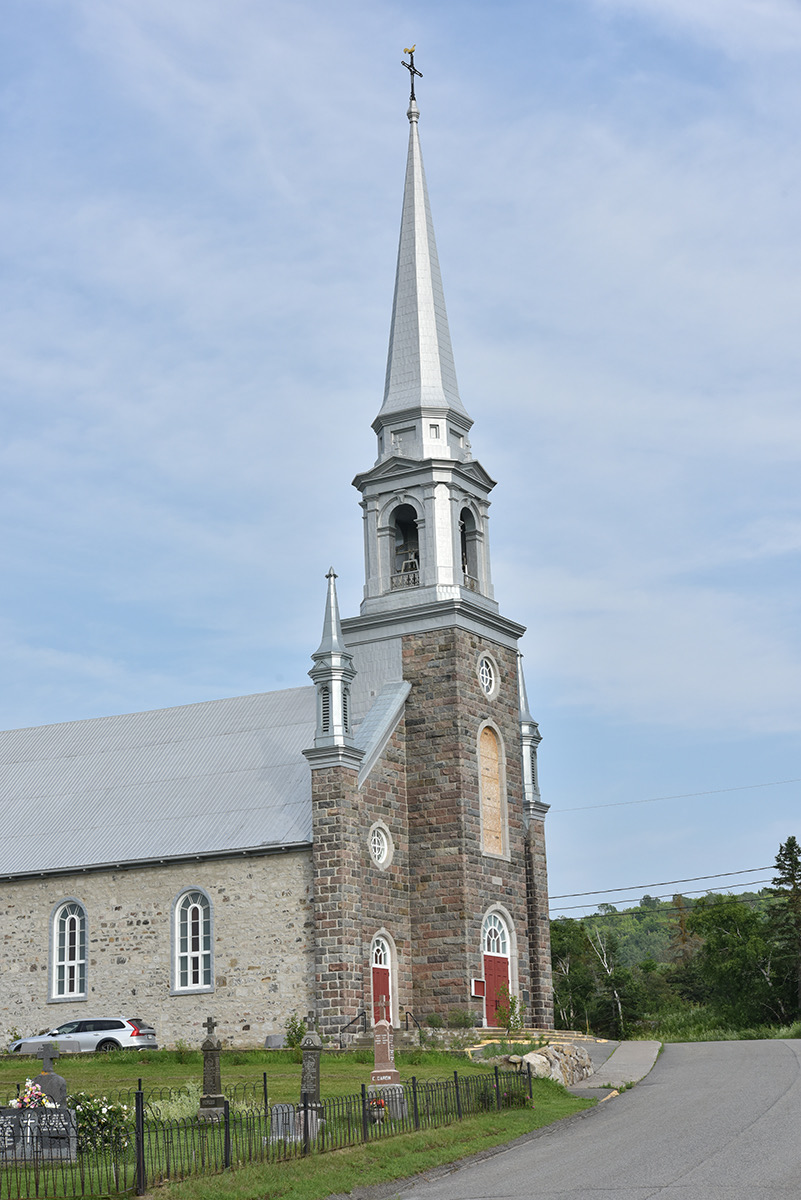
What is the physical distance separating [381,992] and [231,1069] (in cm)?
733

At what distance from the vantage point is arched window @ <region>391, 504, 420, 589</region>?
41.4 metres

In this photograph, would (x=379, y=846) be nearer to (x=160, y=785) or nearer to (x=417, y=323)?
(x=160, y=785)

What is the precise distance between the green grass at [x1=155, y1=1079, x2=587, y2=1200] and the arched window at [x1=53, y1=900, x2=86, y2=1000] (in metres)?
18.2

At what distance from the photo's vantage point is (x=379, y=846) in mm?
37688

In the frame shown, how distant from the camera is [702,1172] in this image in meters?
17.5

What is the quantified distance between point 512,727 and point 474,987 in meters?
7.84

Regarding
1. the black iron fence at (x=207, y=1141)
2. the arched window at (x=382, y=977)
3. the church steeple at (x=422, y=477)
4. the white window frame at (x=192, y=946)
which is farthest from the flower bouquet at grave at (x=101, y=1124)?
the church steeple at (x=422, y=477)

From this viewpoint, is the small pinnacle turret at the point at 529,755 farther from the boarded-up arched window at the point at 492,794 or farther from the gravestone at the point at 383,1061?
the gravestone at the point at 383,1061

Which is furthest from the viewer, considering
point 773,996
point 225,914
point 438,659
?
point 773,996

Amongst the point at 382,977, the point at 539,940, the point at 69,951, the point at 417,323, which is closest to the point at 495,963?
the point at 539,940

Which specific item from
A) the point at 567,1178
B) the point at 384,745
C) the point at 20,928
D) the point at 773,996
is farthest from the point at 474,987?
the point at 773,996

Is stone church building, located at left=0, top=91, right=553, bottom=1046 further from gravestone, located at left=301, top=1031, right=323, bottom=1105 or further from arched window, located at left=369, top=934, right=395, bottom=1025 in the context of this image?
gravestone, located at left=301, top=1031, right=323, bottom=1105

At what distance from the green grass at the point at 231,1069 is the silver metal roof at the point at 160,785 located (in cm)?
630

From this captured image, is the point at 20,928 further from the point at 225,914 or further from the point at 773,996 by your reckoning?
the point at 773,996
